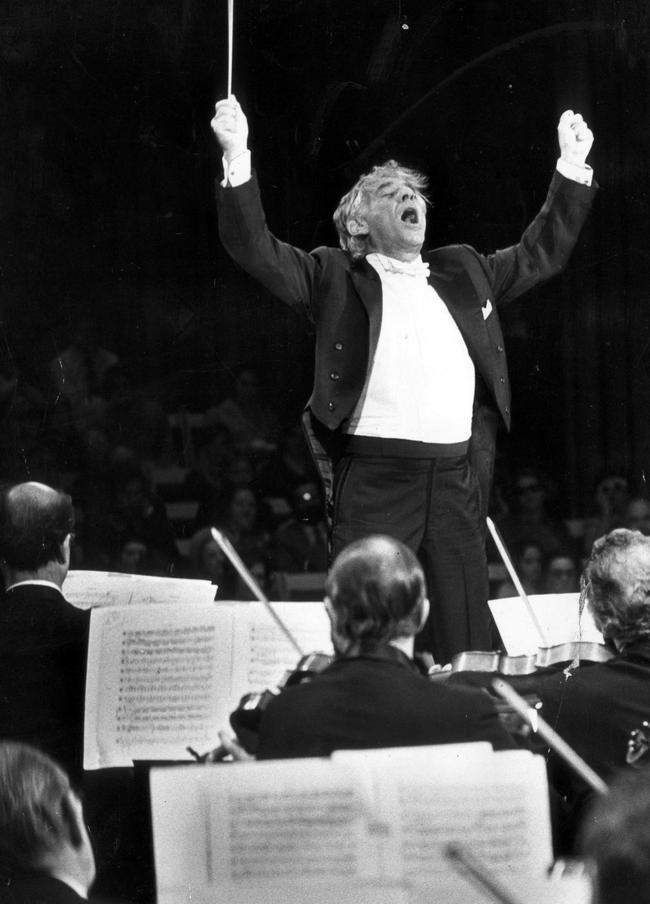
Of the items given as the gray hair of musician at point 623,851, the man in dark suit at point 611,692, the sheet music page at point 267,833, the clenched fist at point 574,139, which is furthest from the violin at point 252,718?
the clenched fist at point 574,139

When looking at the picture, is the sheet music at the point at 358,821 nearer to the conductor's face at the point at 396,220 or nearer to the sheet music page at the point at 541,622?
the sheet music page at the point at 541,622

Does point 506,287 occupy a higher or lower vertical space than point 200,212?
lower

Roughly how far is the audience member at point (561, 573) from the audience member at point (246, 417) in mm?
712

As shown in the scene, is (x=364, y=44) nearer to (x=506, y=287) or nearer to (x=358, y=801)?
(x=506, y=287)

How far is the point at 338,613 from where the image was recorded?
2.01 m

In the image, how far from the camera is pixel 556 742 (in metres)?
2.16

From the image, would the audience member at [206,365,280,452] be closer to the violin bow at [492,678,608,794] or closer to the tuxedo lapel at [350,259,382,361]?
the tuxedo lapel at [350,259,382,361]

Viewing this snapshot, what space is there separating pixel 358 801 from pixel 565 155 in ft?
5.88

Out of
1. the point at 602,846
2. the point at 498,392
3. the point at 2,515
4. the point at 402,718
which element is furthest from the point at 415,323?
the point at 602,846

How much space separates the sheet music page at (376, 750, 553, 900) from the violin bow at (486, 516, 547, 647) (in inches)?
38.8

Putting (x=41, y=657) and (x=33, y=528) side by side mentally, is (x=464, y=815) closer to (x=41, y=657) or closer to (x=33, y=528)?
(x=41, y=657)

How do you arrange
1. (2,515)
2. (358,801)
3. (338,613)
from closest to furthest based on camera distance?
(358,801) → (338,613) → (2,515)

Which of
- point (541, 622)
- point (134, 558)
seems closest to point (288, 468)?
point (134, 558)

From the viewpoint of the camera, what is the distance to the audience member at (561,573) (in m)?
3.24
